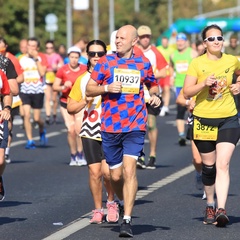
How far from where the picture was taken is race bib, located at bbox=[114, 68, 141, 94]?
34.9 feet

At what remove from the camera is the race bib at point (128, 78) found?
1064cm

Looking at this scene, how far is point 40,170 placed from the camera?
57.3ft

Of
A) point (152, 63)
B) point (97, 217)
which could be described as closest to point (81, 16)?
point (152, 63)

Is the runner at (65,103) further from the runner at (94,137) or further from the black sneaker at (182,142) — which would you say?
the runner at (94,137)

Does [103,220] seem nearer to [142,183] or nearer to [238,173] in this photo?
[142,183]

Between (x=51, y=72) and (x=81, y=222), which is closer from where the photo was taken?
(x=81, y=222)

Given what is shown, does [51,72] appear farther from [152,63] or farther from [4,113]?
[4,113]

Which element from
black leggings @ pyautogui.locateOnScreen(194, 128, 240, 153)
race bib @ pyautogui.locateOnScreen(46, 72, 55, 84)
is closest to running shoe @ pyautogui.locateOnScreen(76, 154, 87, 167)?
black leggings @ pyautogui.locateOnScreen(194, 128, 240, 153)

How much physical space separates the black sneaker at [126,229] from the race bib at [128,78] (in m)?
1.12

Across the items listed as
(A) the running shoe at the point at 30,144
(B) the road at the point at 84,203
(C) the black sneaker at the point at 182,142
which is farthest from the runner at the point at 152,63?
(A) the running shoe at the point at 30,144

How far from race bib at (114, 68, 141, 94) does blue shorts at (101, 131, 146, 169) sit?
0.38m

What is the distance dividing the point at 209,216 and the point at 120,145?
1151 millimetres

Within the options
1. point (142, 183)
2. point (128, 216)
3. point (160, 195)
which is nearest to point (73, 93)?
point (128, 216)

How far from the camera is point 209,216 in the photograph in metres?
11.4
